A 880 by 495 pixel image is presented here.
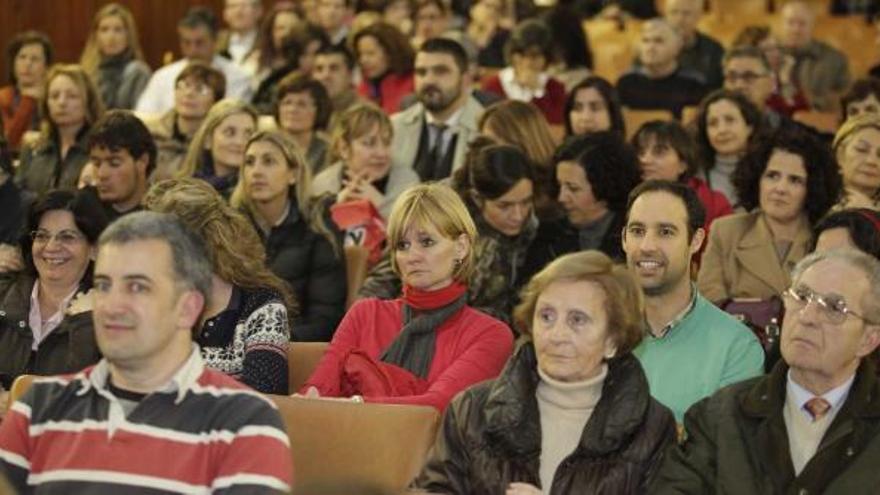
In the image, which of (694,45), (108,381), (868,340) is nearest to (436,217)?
(868,340)

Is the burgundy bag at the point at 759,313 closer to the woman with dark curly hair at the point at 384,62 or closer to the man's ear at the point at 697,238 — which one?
the man's ear at the point at 697,238

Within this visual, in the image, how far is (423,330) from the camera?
476cm

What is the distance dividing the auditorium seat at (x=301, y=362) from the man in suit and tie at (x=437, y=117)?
302 centimetres

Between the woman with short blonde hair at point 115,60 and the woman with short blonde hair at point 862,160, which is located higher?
the woman with short blonde hair at point 115,60

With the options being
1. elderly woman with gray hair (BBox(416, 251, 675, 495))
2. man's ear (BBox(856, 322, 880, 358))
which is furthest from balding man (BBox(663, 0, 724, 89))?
elderly woman with gray hair (BBox(416, 251, 675, 495))

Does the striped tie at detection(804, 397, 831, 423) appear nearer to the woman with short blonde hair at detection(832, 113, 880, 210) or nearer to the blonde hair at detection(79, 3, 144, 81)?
the woman with short blonde hair at detection(832, 113, 880, 210)

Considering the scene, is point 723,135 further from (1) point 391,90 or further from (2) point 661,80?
(1) point 391,90

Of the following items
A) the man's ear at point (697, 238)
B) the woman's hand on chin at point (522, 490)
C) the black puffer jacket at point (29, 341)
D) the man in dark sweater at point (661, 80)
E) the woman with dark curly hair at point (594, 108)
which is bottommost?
the woman's hand on chin at point (522, 490)

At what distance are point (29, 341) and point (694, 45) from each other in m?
6.12

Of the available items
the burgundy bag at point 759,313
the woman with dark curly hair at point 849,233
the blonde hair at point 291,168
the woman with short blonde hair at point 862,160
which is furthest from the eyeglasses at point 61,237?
the woman with short blonde hair at point 862,160

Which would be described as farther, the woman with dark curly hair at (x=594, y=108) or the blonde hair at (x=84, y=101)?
the blonde hair at (x=84, y=101)

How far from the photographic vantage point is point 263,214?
6074 millimetres

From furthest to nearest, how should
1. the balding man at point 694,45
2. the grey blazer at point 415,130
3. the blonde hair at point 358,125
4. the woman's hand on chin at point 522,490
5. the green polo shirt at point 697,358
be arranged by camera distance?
the balding man at point 694,45 < the grey blazer at point 415,130 < the blonde hair at point 358,125 < the green polo shirt at point 697,358 < the woman's hand on chin at point 522,490

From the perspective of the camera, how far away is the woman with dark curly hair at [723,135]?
7309 millimetres
